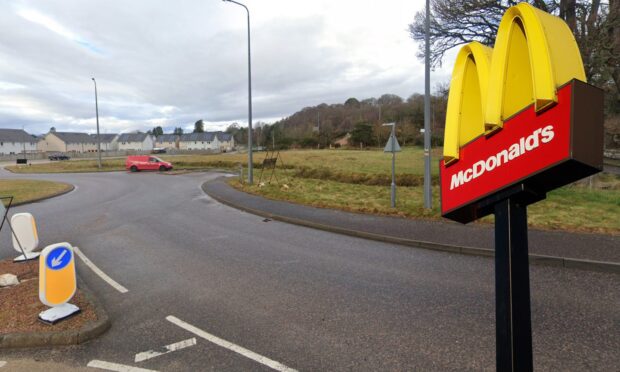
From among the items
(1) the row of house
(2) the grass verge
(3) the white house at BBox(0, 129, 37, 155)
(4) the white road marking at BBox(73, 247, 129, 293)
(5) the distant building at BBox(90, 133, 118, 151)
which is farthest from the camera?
(5) the distant building at BBox(90, 133, 118, 151)

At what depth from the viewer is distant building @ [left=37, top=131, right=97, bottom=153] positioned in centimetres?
10225

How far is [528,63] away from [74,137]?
129 m

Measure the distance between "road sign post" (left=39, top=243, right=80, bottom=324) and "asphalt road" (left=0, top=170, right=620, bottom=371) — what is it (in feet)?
1.74

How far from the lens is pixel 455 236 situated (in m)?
7.68

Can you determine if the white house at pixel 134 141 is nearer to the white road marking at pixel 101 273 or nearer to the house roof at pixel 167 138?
the house roof at pixel 167 138

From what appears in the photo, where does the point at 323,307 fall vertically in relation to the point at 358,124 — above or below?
below

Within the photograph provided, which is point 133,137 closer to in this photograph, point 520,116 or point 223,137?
point 223,137

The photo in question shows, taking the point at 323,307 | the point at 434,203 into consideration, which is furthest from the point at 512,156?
the point at 434,203

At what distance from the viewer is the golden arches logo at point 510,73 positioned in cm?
148

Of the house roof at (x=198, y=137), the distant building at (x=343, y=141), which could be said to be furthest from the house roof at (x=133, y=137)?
the distant building at (x=343, y=141)

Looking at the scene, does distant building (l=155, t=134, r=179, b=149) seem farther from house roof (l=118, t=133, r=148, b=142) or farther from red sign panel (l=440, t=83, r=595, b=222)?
red sign panel (l=440, t=83, r=595, b=222)

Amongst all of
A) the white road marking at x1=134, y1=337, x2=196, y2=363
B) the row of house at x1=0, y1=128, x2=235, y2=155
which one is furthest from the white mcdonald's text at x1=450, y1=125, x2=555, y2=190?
the row of house at x1=0, y1=128, x2=235, y2=155

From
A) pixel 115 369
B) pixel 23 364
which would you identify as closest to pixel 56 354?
pixel 23 364

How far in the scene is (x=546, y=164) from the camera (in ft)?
4.92
